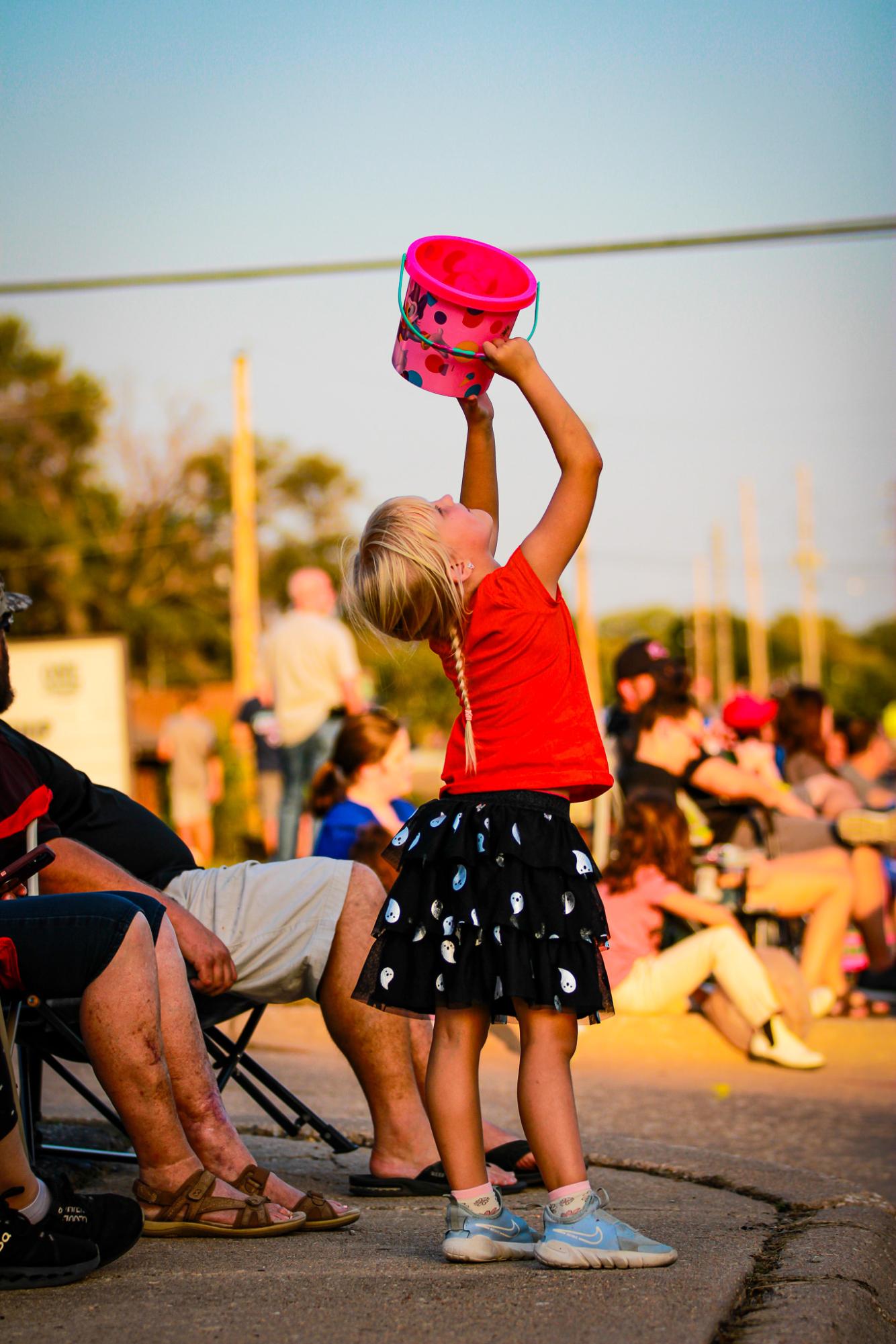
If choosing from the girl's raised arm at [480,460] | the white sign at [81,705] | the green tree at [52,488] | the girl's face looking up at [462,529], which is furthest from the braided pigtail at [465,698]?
the green tree at [52,488]

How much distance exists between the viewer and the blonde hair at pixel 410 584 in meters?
2.78

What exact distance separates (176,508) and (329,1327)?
48.8m

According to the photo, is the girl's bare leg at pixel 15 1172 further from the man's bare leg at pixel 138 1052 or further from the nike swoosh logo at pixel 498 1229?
the nike swoosh logo at pixel 498 1229

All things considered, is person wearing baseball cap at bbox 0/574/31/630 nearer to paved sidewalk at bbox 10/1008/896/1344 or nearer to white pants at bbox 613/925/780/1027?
paved sidewalk at bbox 10/1008/896/1344

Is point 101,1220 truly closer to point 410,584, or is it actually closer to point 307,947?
point 307,947

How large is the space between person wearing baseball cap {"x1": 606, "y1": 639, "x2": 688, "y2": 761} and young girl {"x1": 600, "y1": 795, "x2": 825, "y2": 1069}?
0.96 meters

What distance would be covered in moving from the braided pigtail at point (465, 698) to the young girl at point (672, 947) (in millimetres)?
3529

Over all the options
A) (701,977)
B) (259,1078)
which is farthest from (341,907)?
(701,977)

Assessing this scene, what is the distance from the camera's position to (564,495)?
2834mm

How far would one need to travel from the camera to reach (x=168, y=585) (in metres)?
52.0

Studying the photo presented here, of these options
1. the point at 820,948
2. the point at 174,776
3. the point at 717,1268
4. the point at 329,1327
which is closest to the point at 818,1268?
the point at 717,1268

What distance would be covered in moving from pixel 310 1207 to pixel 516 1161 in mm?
711

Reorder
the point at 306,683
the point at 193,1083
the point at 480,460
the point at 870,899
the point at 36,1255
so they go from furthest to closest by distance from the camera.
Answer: the point at 306,683 → the point at 870,899 → the point at 480,460 → the point at 193,1083 → the point at 36,1255

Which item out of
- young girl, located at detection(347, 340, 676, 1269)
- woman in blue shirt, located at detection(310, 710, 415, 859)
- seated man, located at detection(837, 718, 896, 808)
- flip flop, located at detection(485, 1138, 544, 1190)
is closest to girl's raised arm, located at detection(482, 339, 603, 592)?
young girl, located at detection(347, 340, 676, 1269)
